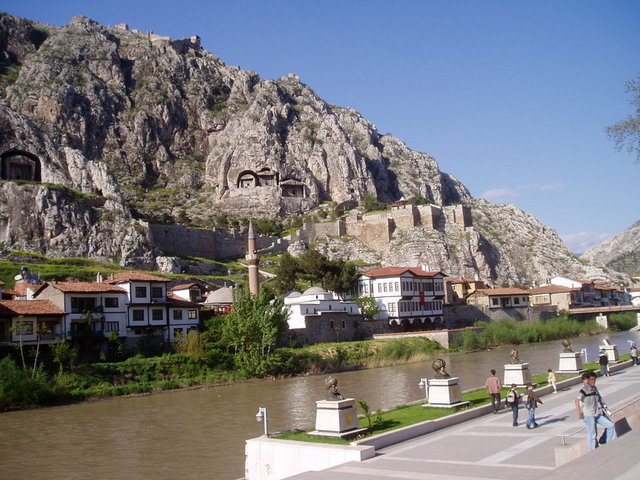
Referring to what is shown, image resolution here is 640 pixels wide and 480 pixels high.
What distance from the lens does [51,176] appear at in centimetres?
9206

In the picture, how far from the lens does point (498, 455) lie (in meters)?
12.8

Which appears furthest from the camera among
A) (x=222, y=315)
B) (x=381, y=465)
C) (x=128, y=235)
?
(x=128, y=235)

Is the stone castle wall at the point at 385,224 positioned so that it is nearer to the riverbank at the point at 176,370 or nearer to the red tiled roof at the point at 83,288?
the riverbank at the point at 176,370

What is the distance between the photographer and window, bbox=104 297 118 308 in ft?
141

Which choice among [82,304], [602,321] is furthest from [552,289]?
[82,304]

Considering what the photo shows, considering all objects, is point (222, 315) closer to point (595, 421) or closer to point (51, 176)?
point (595, 421)

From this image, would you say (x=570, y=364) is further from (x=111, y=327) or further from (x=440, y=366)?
(x=111, y=327)

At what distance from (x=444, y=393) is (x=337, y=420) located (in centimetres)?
477

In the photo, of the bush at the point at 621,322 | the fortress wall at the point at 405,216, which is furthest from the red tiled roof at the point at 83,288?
the bush at the point at 621,322

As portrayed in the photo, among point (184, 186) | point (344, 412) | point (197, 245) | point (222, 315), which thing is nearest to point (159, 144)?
point (184, 186)

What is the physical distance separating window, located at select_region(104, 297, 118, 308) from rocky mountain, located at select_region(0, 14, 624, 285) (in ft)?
88.9

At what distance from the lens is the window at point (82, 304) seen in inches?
1614

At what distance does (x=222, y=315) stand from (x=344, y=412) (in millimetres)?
35532

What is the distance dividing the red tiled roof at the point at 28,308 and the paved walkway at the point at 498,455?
30110 millimetres
